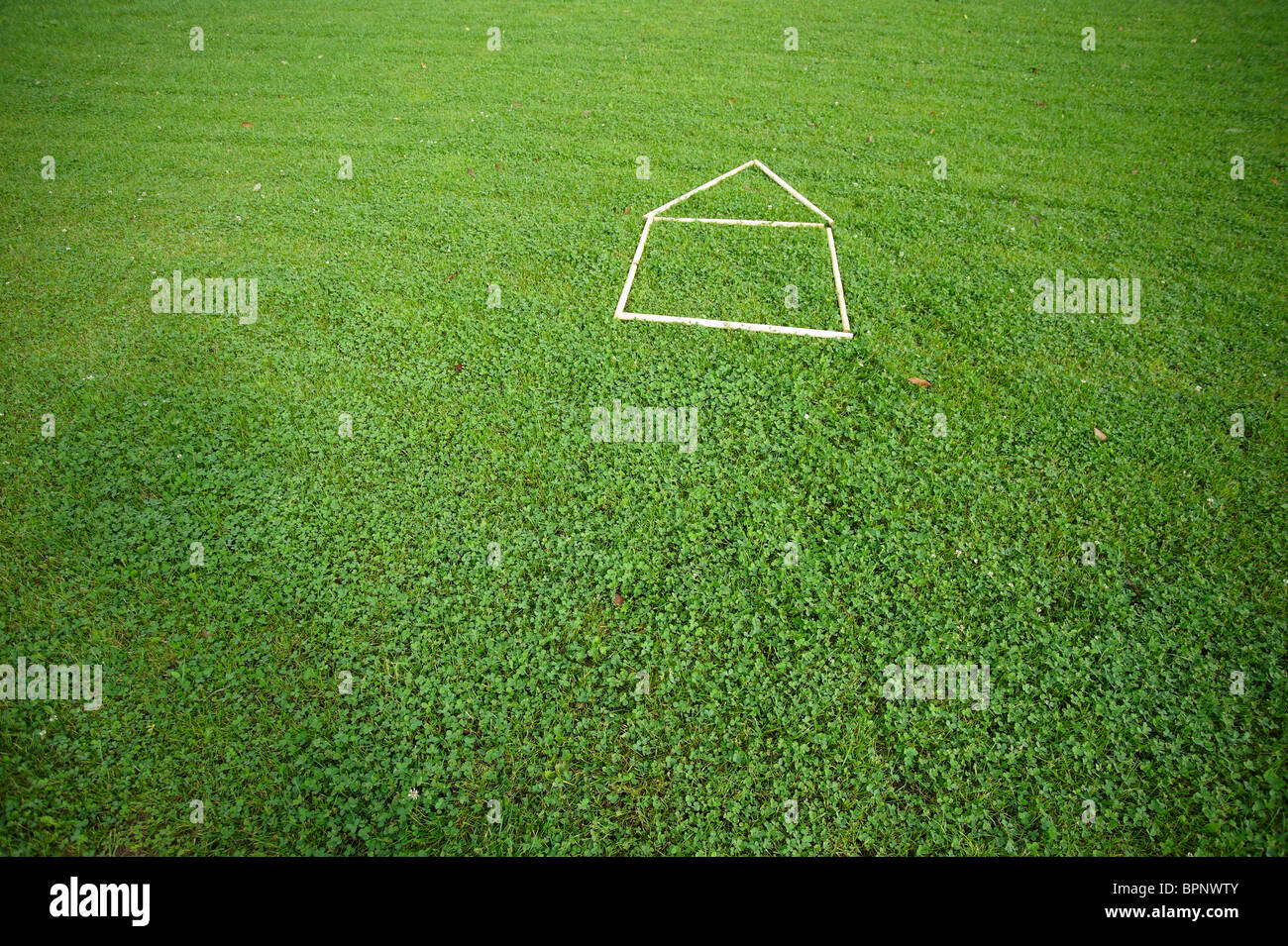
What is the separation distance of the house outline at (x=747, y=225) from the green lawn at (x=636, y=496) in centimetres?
15

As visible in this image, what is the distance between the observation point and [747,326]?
5.80m

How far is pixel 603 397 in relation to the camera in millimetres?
5270

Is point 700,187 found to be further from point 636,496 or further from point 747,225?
point 636,496

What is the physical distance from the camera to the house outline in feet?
19.0

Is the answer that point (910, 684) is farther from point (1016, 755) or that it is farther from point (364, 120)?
point (364, 120)

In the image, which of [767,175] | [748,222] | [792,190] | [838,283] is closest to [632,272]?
[748,222]

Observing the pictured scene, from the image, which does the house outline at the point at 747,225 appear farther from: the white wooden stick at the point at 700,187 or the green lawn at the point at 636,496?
the green lawn at the point at 636,496

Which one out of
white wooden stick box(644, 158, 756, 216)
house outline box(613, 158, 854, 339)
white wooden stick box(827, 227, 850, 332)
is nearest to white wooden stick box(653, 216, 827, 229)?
house outline box(613, 158, 854, 339)

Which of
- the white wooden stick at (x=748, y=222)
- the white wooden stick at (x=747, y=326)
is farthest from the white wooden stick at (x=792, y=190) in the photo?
the white wooden stick at (x=747, y=326)

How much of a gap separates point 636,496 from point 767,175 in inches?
224

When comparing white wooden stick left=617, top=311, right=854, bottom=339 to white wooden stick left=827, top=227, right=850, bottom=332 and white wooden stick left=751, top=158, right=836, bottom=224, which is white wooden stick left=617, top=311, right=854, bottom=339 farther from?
white wooden stick left=751, top=158, right=836, bottom=224

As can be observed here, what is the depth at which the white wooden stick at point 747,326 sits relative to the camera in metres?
5.77

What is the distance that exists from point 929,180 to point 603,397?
5881 millimetres
